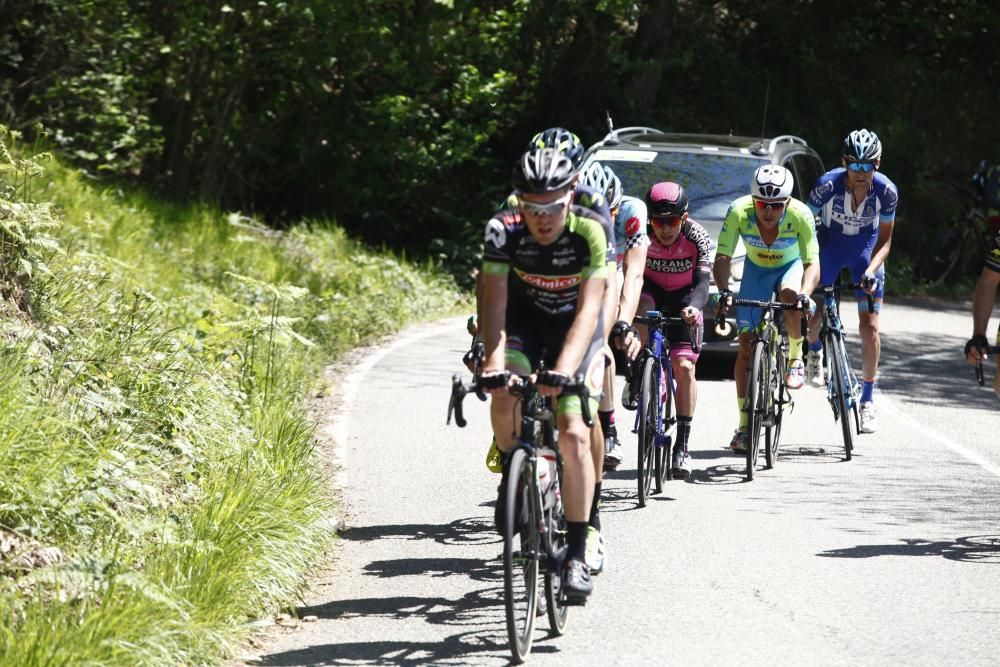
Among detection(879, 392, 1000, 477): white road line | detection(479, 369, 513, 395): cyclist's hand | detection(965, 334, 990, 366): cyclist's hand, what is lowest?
detection(879, 392, 1000, 477): white road line

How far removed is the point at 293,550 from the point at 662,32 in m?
18.0

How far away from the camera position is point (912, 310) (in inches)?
820

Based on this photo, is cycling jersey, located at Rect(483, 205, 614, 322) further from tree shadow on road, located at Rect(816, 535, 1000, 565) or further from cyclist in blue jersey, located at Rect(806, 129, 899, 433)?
cyclist in blue jersey, located at Rect(806, 129, 899, 433)

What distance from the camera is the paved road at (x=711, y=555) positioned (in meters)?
5.84

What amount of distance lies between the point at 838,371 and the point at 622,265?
8.89 feet

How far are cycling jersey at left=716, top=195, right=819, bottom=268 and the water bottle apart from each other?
3877mm

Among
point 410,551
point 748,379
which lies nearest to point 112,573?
point 410,551

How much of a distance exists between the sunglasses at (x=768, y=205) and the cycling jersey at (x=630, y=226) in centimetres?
158

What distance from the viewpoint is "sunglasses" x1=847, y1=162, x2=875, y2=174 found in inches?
415

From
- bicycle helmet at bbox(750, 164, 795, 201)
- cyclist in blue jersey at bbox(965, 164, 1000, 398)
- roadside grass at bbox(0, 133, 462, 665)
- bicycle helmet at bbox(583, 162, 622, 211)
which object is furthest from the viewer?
bicycle helmet at bbox(750, 164, 795, 201)

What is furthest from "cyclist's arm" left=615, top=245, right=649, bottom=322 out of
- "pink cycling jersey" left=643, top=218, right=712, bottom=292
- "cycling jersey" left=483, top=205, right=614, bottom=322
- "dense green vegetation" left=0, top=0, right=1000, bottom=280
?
"dense green vegetation" left=0, top=0, right=1000, bottom=280

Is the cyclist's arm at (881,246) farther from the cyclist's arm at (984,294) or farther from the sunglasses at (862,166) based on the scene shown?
the cyclist's arm at (984,294)

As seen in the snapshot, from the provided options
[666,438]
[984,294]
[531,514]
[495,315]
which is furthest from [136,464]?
[984,294]

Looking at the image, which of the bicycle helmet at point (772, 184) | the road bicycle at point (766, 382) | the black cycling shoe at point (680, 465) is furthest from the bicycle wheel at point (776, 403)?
the bicycle helmet at point (772, 184)
